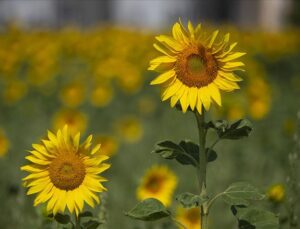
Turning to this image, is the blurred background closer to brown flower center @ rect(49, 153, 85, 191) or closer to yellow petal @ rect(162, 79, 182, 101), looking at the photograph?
brown flower center @ rect(49, 153, 85, 191)

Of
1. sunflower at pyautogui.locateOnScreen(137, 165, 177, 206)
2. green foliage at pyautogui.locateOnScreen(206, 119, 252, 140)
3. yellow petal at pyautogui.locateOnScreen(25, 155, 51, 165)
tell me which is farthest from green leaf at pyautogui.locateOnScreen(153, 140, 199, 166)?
sunflower at pyautogui.locateOnScreen(137, 165, 177, 206)

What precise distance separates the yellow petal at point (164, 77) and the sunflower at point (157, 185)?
56.2 inches

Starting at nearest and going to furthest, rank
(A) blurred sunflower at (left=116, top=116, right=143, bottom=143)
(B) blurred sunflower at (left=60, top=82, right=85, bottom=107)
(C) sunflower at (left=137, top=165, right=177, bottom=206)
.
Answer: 1. (C) sunflower at (left=137, top=165, right=177, bottom=206)
2. (A) blurred sunflower at (left=116, top=116, right=143, bottom=143)
3. (B) blurred sunflower at (left=60, top=82, right=85, bottom=107)

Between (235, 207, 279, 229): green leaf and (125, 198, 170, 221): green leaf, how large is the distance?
0.24 m

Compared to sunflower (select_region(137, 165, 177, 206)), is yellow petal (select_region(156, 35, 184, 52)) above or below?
above

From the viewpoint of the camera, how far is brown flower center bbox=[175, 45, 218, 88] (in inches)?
70.9

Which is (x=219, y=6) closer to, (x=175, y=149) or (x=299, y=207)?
(x=299, y=207)

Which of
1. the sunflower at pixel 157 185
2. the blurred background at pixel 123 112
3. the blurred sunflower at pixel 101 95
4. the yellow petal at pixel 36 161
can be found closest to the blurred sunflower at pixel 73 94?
the blurred background at pixel 123 112

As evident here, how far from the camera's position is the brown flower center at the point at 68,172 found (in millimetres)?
1832

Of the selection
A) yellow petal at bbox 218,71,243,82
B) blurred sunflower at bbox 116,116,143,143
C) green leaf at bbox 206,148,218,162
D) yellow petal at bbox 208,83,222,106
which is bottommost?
green leaf at bbox 206,148,218,162

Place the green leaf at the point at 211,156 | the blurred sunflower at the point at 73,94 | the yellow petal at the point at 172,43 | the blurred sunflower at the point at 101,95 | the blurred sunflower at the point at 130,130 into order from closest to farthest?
the yellow petal at the point at 172,43
the green leaf at the point at 211,156
the blurred sunflower at the point at 130,130
the blurred sunflower at the point at 73,94
the blurred sunflower at the point at 101,95

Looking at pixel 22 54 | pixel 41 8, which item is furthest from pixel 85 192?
pixel 41 8

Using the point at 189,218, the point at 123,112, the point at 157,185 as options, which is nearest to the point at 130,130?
the point at 123,112

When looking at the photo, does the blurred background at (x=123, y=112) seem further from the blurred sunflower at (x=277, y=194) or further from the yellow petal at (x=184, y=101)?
the yellow petal at (x=184, y=101)
